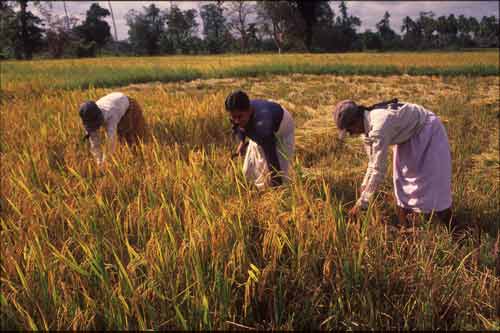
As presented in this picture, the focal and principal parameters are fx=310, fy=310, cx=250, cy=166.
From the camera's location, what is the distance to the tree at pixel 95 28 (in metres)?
46.3

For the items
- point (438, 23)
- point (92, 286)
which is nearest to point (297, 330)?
point (92, 286)

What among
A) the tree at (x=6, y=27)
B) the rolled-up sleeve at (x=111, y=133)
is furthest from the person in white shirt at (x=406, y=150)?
the tree at (x=6, y=27)

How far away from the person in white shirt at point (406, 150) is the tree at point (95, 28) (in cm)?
5069

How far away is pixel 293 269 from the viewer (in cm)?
145

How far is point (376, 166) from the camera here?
208 cm

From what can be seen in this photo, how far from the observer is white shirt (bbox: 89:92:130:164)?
326 cm

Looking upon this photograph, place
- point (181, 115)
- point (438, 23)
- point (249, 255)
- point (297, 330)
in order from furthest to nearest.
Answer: point (438, 23)
point (181, 115)
point (249, 255)
point (297, 330)

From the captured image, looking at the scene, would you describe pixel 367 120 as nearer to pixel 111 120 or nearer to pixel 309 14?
pixel 111 120

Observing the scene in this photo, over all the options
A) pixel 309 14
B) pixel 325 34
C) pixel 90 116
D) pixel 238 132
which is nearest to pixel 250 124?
pixel 238 132

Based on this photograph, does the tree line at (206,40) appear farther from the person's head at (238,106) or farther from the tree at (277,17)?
the person's head at (238,106)

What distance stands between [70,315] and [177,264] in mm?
452

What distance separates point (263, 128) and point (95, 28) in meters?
56.6

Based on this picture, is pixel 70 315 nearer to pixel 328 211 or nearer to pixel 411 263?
pixel 328 211

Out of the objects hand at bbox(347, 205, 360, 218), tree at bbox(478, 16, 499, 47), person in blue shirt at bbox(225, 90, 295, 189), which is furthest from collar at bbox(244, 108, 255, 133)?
tree at bbox(478, 16, 499, 47)
